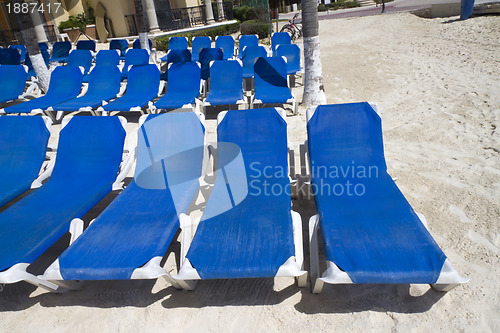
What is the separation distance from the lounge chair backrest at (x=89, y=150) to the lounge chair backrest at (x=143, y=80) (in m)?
2.68

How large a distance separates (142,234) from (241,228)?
79 centimetres

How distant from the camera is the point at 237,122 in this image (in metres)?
3.46

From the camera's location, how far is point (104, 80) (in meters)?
6.54

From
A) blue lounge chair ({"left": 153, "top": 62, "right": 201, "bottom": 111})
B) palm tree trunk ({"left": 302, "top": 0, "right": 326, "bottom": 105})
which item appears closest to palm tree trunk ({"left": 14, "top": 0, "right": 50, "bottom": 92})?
blue lounge chair ({"left": 153, "top": 62, "right": 201, "bottom": 111})

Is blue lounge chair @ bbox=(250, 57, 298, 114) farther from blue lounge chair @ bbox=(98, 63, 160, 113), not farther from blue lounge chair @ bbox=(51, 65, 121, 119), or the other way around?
blue lounge chair @ bbox=(51, 65, 121, 119)

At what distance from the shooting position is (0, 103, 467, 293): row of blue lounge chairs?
6.94 ft

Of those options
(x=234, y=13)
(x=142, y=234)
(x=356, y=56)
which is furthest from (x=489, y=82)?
(x=234, y=13)

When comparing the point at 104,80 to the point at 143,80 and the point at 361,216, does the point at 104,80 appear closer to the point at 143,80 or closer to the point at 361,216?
the point at 143,80

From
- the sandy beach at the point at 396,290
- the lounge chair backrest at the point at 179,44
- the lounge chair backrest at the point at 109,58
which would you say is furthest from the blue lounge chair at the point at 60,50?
the sandy beach at the point at 396,290

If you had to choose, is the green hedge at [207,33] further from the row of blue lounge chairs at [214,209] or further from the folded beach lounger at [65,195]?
the folded beach lounger at [65,195]

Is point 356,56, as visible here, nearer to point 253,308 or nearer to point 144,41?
point 144,41

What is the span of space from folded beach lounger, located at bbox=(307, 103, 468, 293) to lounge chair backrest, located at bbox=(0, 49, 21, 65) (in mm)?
9973

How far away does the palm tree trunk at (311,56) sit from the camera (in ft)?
17.0

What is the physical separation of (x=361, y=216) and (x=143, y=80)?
17.5ft
